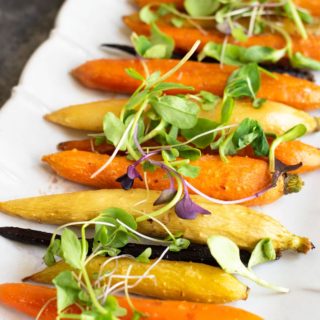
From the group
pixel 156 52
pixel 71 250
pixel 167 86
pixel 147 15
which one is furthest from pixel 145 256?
pixel 147 15

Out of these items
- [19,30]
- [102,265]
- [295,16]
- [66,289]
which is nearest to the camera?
[66,289]

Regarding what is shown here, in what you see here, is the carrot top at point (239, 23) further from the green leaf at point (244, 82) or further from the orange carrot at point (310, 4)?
the green leaf at point (244, 82)

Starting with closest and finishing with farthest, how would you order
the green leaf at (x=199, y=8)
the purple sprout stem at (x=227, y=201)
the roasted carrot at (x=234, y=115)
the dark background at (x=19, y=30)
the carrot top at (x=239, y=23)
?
1. the purple sprout stem at (x=227, y=201)
2. the roasted carrot at (x=234, y=115)
3. the carrot top at (x=239, y=23)
4. the green leaf at (x=199, y=8)
5. the dark background at (x=19, y=30)

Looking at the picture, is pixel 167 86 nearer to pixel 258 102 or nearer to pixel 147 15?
pixel 258 102

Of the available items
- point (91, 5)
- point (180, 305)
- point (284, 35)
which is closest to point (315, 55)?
point (284, 35)

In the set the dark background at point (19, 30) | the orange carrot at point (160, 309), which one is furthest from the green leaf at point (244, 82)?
the dark background at point (19, 30)

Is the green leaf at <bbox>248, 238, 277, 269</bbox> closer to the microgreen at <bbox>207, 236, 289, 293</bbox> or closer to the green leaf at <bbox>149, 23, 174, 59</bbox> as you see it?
the microgreen at <bbox>207, 236, 289, 293</bbox>
